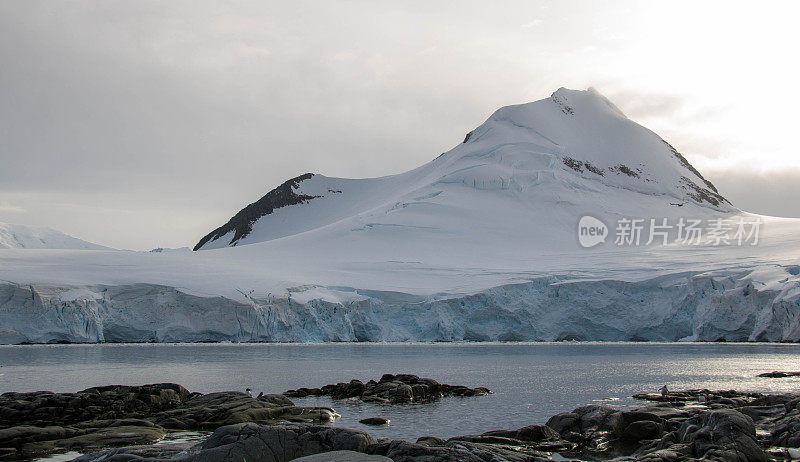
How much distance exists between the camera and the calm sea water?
1701cm

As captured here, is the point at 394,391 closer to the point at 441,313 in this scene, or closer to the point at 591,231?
the point at 441,313

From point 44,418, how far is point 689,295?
1598 inches

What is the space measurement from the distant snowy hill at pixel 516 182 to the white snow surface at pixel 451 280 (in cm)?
38

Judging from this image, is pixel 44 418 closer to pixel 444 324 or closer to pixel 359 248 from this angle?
pixel 444 324

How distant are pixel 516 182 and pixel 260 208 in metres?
39.4

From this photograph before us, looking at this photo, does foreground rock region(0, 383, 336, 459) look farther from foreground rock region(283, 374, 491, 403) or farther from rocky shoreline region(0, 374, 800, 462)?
foreground rock region(283, 374, 491, 403)

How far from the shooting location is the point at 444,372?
90.4ft

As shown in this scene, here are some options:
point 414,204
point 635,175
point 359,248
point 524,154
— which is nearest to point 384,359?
point 359,248

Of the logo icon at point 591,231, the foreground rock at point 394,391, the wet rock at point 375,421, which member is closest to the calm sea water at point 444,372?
the wet rock at point 375,421

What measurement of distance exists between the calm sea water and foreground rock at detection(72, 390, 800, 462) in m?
2.03

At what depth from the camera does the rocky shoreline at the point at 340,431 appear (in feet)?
31.5

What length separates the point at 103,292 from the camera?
133ft

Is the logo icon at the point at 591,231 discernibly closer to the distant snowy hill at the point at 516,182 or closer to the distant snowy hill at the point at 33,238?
the distant snowy hill at the point at 516,182

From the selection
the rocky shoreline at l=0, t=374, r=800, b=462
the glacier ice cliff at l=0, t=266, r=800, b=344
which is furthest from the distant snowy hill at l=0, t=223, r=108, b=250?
the rocky shoreline at l=0, t=374, r=800, b=462
